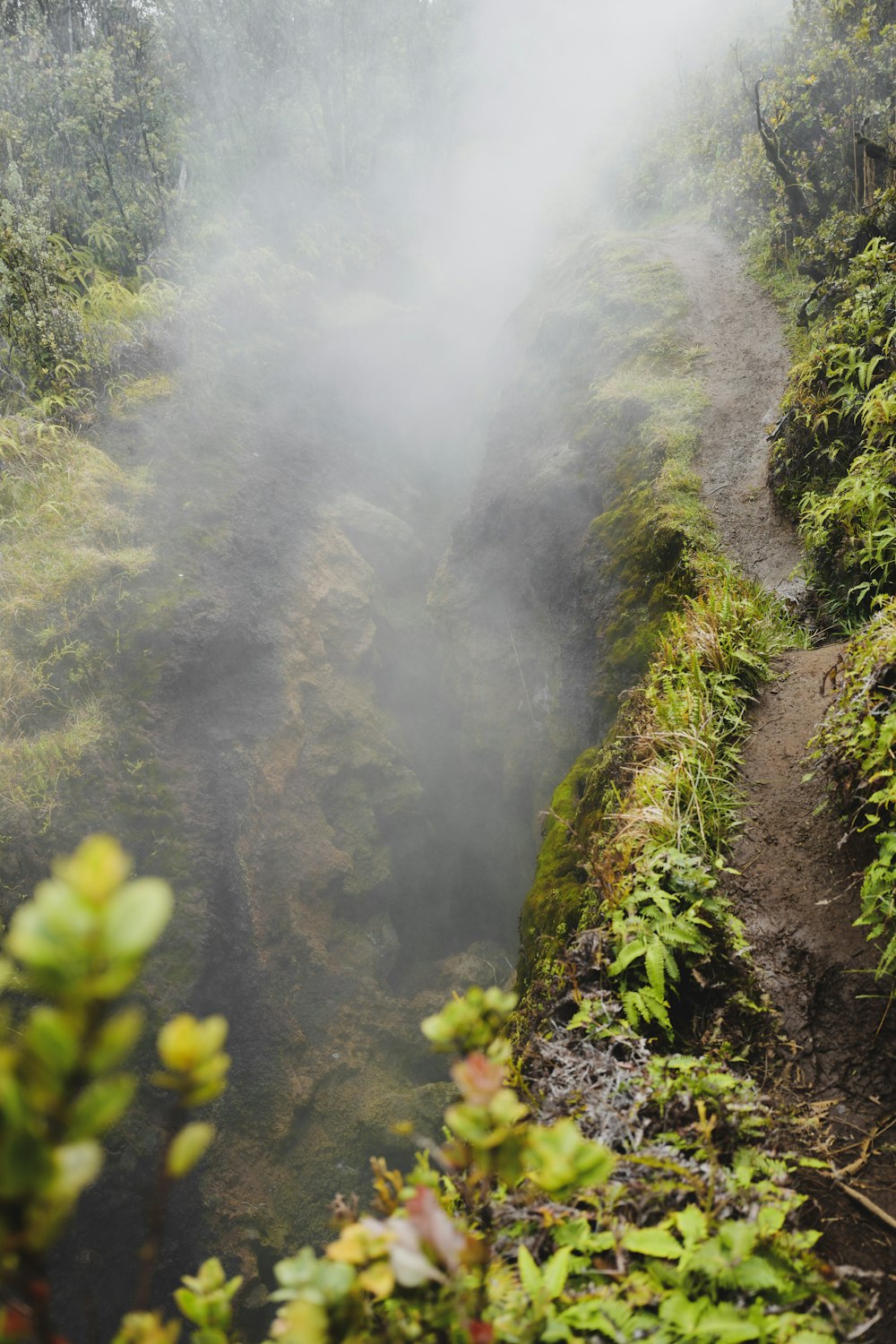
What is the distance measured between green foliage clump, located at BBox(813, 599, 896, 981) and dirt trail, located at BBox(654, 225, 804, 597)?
218 centimetres

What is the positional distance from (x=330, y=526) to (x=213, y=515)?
1978 millimetres

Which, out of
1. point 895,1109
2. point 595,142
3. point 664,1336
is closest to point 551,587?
point 895,1109

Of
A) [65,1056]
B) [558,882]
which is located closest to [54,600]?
[558,882]

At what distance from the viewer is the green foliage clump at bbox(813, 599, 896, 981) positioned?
259 centimetres

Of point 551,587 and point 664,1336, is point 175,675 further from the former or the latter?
point 664,1336

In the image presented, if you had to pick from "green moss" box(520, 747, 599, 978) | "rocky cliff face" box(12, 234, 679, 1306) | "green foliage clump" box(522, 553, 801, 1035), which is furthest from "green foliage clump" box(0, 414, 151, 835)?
"green foliage clump" box(522, 553, 801, 1035)

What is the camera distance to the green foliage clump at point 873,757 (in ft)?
8.48

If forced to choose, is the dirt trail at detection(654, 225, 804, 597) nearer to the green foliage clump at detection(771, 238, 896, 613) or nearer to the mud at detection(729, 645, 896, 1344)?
the green foliage clump at detection(771, 238, 896, 613)

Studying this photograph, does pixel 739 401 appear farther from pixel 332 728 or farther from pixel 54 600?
pixel 54 600

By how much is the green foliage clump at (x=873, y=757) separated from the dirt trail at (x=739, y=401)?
218 cm

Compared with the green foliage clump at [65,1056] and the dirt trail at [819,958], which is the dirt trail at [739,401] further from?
the green foliage clump at [65,1056]

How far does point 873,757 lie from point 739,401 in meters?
6.16

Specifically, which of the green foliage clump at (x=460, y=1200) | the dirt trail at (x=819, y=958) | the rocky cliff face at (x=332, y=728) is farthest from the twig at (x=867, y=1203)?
the rocky cliff face at (x=332, y=728)

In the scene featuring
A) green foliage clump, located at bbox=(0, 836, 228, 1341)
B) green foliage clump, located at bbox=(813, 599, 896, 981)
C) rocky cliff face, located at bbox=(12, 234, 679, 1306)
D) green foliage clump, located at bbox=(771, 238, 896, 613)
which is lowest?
rocky cliff face, located at bbox=(12, 234, 679, 1306)
